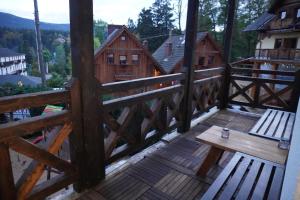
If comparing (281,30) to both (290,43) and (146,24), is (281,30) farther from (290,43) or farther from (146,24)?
(146,24)

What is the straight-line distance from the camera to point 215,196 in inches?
59.3

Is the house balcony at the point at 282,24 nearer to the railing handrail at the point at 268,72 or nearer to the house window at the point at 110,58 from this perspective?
the house window at the point at 110,58

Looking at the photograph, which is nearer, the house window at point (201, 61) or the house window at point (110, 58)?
the house window at point (110, 58)

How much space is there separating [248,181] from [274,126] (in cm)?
151

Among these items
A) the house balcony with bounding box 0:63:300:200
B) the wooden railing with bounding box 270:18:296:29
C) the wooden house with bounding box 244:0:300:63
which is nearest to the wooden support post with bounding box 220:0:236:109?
the house balcony with bounding box 0:63:300:200

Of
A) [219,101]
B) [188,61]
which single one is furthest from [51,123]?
[219,101]

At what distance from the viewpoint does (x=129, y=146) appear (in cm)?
262

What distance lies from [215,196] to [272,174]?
57cm

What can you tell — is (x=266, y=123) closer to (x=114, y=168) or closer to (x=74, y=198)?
(x=114, y=168)

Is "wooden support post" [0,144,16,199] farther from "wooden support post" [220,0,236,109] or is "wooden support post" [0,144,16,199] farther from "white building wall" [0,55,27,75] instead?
"white building wall" [0,55,27,75]

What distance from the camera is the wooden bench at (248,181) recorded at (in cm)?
152

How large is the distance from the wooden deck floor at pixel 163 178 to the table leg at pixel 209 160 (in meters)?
0.08

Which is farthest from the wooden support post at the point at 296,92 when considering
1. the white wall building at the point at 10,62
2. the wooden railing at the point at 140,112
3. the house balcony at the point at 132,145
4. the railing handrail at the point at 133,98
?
the white wall building at the point at 10,62

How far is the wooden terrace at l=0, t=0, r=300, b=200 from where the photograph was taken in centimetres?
154
